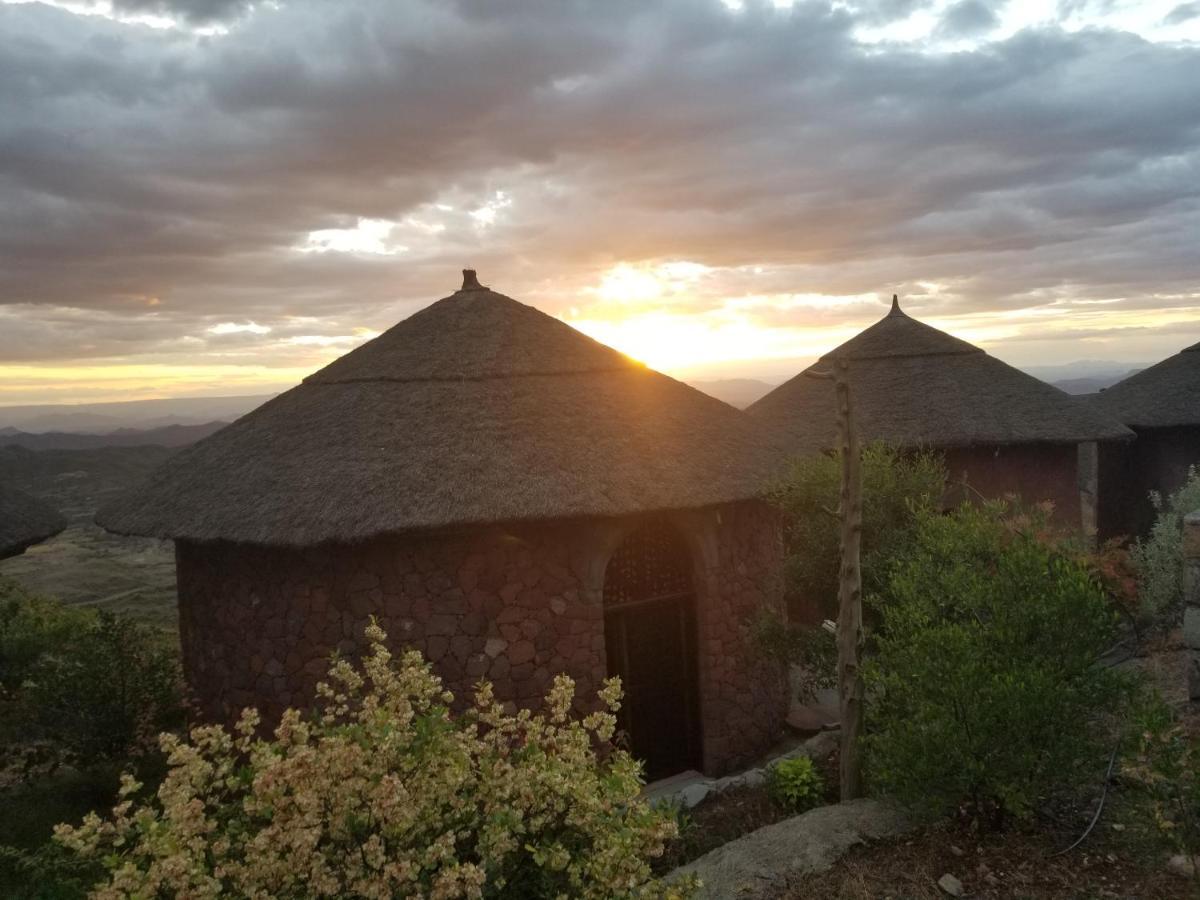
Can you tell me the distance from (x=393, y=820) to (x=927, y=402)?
13.9m

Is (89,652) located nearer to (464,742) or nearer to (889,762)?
(464,742)

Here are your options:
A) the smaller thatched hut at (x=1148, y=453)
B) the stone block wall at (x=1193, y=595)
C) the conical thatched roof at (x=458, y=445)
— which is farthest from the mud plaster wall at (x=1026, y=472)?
the stone block wall at (x=1193, y=595)

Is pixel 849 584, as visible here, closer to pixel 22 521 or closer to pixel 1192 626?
pixel 1192 626

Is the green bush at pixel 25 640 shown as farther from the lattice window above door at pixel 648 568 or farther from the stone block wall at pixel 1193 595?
the stone block wall at pixel 1193 595

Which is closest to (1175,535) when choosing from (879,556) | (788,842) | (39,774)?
(879,556)

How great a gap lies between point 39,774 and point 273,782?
8.75 meters

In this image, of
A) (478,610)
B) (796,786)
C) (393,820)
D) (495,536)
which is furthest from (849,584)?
(393,820)

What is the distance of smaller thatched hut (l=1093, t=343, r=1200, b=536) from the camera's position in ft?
56.6

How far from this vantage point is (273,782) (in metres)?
3.14

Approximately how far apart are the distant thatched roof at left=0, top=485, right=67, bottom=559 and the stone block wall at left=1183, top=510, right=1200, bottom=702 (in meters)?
12.0

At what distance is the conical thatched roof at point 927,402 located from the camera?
47.5 ft

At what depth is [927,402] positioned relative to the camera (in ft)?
50.5

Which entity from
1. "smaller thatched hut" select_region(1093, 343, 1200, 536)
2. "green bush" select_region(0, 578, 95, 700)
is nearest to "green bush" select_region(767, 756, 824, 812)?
"green bush" select_region(0, 578, 95, 700)

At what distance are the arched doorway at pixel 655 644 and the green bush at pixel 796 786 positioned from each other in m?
1.91
